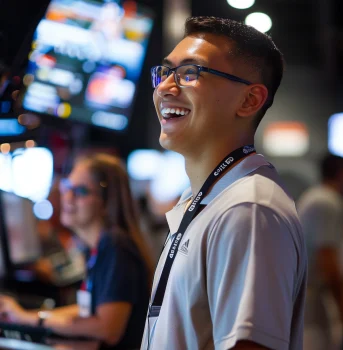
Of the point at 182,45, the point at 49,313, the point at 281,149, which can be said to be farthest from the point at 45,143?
the point at 281,149

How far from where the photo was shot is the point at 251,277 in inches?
50.8

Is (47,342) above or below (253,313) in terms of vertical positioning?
below

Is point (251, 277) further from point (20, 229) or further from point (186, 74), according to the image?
point (20, 229)

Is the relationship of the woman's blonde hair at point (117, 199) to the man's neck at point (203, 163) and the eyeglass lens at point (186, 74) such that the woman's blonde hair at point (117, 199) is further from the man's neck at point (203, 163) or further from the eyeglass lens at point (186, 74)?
the eyeglass lens at point (186, 74)

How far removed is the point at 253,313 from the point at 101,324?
1521 millimetres

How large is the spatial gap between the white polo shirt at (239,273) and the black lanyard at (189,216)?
0.04 metres

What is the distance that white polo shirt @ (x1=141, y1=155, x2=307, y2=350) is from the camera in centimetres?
129

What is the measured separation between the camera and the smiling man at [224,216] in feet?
4.30

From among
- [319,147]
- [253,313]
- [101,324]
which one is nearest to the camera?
[253,313]

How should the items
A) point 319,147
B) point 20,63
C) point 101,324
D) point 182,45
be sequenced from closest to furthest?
point 182,45 → point 20,63 → point 101,324 → point 319,147

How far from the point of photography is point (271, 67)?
1.71m

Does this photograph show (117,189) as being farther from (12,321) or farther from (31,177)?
(12,321)

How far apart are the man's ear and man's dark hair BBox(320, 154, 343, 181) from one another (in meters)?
3.45

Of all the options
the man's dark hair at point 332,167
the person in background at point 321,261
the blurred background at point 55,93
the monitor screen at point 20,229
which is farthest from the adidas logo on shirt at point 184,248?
the man's dark hair at point 332,167
